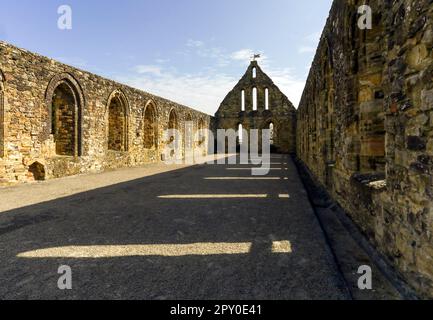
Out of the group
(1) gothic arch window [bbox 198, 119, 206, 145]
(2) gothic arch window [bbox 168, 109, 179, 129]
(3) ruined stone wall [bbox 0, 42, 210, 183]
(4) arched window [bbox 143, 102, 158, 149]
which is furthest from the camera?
(1) gothic arch window [bbox 198, 119, 206, 145]

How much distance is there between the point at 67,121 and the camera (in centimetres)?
1057

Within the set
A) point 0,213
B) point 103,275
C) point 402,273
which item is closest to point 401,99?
point 402,273

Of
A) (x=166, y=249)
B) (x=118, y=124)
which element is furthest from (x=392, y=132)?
(x=118, y=124)

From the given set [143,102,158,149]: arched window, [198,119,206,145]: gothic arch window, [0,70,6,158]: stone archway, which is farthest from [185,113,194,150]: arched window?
[0,70,6,158]: stone archway

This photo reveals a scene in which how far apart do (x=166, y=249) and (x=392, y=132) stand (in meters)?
2.59

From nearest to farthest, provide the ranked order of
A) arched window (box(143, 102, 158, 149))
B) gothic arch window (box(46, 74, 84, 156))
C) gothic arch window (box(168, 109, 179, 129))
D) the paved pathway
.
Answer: the paved pathway → gothic arch window (box(46, 74, 84, 156)) → arched window (box(143, 102, 158, 149)) → gothic arch window (box(168, 109, 179, 129))

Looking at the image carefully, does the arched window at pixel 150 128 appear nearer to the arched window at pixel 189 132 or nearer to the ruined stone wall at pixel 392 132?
the arched window at pixel 189 132

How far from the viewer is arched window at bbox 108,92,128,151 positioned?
44.7 feet

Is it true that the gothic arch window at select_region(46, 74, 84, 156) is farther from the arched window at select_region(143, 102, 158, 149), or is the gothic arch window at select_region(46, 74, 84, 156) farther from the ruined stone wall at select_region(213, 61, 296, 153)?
the ruined stone wall at select_region(213, 61, 296, 153)

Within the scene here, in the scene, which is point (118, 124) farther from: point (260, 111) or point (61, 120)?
point (260, 111)

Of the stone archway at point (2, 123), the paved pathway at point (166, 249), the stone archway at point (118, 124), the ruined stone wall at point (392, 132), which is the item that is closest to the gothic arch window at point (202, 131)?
the stone archway at point (118, 124)

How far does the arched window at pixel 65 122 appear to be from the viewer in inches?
412

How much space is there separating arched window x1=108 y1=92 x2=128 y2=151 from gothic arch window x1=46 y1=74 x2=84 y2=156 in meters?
2.94

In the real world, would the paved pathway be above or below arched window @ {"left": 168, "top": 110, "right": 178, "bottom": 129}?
below
